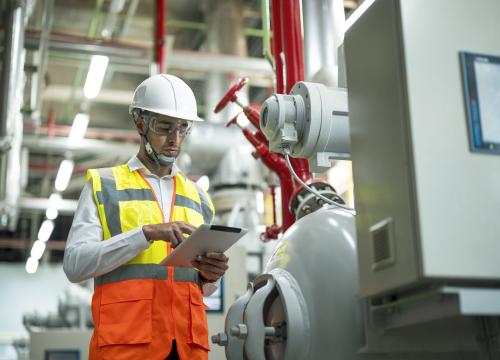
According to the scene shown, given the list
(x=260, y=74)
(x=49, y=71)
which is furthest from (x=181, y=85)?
(x=49, y=71)

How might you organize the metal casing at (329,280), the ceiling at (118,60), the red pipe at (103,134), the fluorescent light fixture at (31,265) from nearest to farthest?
the metal casing at (329,280), the ceiling at (118,60), the red pipe at (103,134), the fluorescent light fixture at (31,265)

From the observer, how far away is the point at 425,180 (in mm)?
1362

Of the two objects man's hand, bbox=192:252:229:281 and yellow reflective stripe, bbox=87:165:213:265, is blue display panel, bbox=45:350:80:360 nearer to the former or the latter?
yellow reflective stripe, bbox=87:165:213:265

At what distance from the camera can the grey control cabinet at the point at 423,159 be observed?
1.34m

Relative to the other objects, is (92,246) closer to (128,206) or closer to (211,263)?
(128,206)

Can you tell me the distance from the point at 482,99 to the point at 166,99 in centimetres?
129

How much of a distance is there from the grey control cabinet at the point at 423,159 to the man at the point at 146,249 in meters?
0.78

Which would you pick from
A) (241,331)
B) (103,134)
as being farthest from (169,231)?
(103,134)

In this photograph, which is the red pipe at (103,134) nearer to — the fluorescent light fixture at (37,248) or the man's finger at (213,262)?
the fluorescent light fixture at (37,248)

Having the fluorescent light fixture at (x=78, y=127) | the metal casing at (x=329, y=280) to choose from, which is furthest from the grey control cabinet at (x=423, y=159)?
the fluorescent light fixture at (x=78, y=127)

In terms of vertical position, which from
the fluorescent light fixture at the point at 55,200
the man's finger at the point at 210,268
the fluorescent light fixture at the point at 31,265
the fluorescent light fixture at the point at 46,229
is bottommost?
the man's finger at the point at 210,268

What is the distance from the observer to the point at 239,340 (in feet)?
7.16

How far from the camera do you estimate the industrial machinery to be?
1.34 m

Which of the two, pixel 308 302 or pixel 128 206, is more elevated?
pixel 128 206
